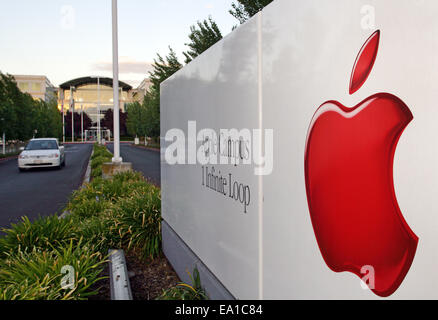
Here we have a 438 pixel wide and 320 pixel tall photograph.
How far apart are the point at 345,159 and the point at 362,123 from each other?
0.64ft

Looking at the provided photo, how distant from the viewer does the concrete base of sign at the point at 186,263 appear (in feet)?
11.1

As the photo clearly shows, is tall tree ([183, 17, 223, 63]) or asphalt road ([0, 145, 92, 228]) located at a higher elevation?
tall tree ([183, 17, 223, 63])

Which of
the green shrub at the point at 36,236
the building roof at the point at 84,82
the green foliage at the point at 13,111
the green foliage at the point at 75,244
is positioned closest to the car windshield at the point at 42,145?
the green foliage at the point at 13,111

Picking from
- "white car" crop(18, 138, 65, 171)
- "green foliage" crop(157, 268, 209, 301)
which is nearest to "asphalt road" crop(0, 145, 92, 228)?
"white car" crop(18, 138, 65, 171)

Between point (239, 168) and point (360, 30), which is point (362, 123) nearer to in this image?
point (360, 30)

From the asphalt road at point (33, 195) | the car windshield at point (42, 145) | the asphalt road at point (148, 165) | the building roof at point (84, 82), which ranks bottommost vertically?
Result: the asphalt road at point (33, 195)

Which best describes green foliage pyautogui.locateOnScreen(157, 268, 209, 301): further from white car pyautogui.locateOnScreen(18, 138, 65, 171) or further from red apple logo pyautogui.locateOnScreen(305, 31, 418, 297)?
white car pyautogui.locateOnScreen(18, 138, 65, 171)

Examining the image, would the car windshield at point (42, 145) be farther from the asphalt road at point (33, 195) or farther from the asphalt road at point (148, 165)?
the asphalt road at point (148, 165)

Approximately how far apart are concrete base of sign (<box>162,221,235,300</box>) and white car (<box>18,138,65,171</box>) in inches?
627

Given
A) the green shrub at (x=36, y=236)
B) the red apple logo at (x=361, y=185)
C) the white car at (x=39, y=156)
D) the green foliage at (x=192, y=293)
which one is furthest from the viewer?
the white car at (x=39, y=156)

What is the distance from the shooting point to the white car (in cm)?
1948

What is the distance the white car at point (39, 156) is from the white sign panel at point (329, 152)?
18.3 metres

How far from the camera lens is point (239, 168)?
2.92m
